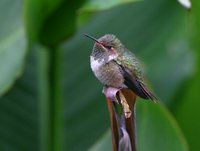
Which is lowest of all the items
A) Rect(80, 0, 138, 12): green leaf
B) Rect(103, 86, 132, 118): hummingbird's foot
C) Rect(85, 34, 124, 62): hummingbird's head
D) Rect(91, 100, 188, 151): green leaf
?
Rect(91, 100, 188, 151): green leaf

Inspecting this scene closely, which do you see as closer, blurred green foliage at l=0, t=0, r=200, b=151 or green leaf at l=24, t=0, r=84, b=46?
green leaf at l=24, t=0, r=84, b=46

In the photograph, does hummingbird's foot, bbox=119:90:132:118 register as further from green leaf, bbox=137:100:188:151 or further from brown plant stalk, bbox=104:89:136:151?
green leaf, bbox=137:100:188:151

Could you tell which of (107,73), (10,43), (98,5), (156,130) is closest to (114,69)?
(107,73)

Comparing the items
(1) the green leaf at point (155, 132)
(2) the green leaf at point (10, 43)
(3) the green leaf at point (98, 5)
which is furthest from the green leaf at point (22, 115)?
(1) the green leaf at point (155, 132)

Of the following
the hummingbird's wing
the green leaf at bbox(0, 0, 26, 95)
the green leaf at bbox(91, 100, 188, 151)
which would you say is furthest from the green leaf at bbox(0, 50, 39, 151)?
the hummingbird's wing

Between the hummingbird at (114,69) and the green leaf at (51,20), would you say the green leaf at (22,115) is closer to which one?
the green leaf at (51,20)

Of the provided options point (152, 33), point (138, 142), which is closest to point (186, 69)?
point (152, 33)

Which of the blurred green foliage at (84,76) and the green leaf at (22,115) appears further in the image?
the green leaf at (22,115)

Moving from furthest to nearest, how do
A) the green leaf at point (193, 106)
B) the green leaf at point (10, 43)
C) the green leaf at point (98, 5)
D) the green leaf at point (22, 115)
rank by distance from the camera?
the green leaf at point (22, 115)
the green leaf at point (193, 106)
the green leaf at point (10, 43)
the green leaf at point (98, 5)
